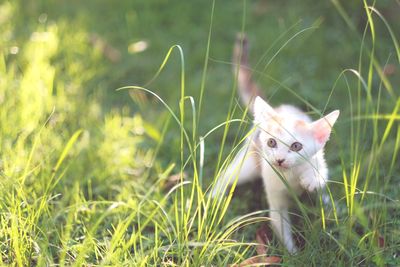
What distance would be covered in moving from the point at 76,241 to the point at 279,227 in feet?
2.61

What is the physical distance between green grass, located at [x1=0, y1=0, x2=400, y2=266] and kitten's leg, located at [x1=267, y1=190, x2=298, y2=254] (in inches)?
2.6

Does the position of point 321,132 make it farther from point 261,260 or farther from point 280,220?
point 261,260

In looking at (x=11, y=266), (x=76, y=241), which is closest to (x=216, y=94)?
(x=76, y=241)

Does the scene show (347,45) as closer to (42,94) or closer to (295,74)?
(295,74)

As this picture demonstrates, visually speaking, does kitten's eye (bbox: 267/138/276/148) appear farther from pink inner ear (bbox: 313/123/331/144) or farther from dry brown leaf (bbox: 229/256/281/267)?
dry brown leaf (bbox: 229/256/281/267)

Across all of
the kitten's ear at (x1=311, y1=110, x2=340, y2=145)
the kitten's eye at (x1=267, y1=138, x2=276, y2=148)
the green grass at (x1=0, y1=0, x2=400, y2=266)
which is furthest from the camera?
the kitten's eye at (x1=267, y1=138, x2=276, y2=148)

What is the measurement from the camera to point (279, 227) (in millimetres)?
2223

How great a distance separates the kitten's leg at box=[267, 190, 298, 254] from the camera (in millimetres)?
2086

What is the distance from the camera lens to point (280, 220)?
216 cm

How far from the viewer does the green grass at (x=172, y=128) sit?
1.87 meters

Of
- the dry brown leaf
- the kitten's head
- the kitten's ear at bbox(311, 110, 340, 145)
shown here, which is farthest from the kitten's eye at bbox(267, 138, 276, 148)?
the dry brown leaf

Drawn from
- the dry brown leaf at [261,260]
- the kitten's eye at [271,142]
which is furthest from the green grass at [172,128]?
the kitten's eye at [271,142]

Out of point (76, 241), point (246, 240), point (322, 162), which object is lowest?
point (246, 240)

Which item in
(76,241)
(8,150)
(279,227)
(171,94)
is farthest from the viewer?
(171,94)
